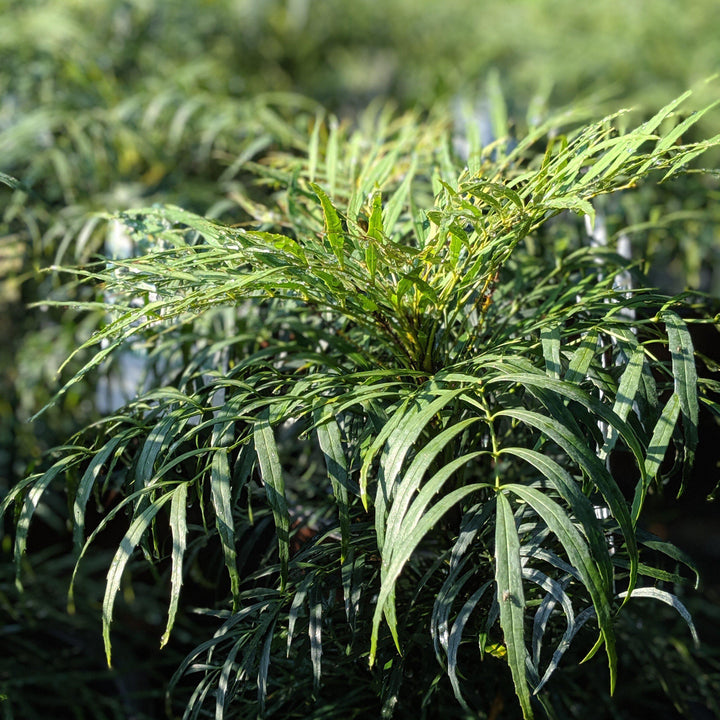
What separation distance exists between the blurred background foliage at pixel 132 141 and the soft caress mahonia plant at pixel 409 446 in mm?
200

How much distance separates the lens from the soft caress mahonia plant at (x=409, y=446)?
426mm

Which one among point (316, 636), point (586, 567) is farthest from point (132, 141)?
point (586, 567)

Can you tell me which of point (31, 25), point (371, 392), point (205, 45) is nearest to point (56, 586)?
point (371, 392)

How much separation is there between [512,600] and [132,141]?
1.19 metres

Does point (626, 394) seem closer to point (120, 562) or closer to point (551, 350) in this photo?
point (551, 350)

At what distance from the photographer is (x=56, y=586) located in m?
1.12

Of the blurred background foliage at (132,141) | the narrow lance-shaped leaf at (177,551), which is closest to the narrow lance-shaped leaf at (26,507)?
the narrow lance-shaped leaf at (177,551)

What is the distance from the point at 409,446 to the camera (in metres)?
0.43

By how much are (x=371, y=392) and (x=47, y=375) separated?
0.84 m

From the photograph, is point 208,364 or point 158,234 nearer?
point 158,234

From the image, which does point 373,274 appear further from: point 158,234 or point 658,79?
point 658,79

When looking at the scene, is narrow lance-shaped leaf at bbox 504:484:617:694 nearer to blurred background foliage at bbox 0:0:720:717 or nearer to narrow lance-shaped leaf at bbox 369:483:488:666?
narrow lance-shaped leaf at bbox 369:483:488:666

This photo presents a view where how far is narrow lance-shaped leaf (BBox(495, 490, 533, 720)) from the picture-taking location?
376 millimetres

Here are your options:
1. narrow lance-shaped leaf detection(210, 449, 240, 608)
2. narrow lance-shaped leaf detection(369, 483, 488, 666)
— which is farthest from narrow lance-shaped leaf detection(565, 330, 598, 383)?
narrow lance-shaped leaf detection(210, 449, 240, 608)
